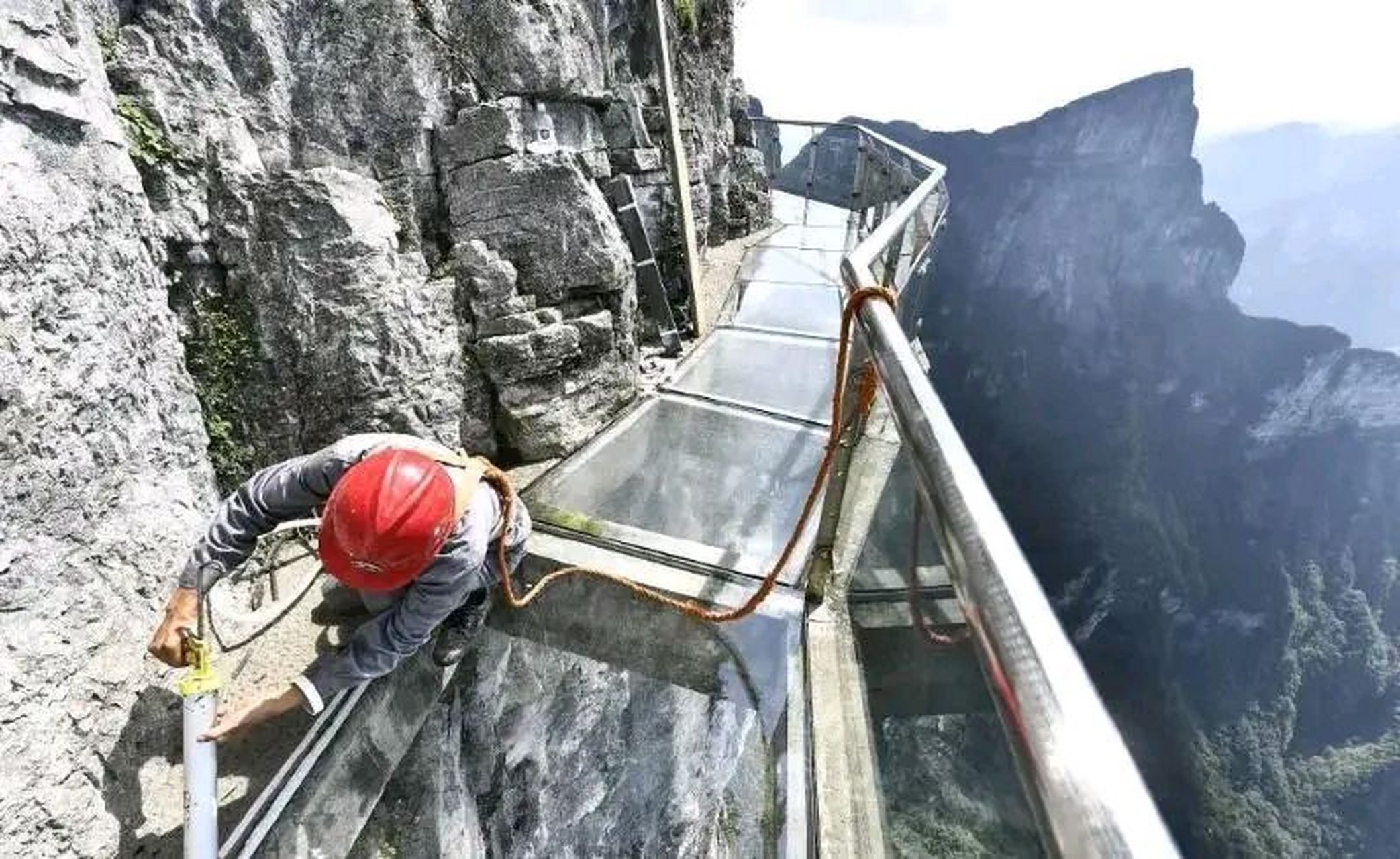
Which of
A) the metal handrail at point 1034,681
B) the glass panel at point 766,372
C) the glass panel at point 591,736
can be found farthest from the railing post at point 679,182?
the metal handrail at point 1034,681

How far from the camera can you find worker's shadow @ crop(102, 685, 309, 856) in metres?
2.35

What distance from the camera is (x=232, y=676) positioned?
2855 millimetres

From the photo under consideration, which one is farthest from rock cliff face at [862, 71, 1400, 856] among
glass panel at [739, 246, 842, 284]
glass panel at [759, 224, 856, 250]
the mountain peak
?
glass panel at [739, 246, 842, 284]

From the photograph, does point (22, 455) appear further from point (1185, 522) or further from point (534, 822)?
point (1185, 522)

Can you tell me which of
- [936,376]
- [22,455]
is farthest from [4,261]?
[936,376]

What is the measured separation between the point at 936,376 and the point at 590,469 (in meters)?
55.8

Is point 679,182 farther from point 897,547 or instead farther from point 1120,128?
point 1120,128

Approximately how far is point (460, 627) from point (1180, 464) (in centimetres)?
6407

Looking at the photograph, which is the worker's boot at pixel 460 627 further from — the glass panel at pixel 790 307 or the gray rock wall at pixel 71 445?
the glass panel at pixel 790 307

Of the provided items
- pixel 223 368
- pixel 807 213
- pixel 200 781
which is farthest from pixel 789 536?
pixel 807 213

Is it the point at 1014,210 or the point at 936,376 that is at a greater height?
the point at 1014,210

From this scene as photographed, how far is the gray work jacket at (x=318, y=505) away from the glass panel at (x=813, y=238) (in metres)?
7.45

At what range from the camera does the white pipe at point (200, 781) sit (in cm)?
214

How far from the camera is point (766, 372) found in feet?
17.7
